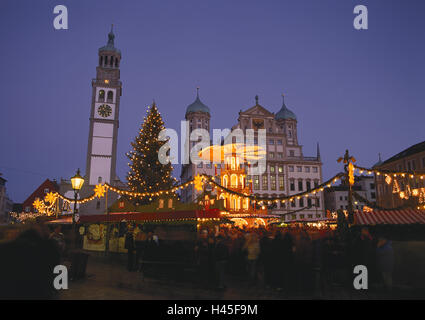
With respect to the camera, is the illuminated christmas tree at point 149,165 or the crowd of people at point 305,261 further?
the illuminated christmas tree at point 149,165

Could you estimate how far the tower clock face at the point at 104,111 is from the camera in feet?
158

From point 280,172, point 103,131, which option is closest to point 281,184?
point 280,172

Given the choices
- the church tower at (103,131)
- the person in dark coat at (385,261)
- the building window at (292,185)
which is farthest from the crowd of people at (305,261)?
the building window at (292,185)

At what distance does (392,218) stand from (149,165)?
2159 centimetres

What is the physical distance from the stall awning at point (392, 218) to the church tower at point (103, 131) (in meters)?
39.6

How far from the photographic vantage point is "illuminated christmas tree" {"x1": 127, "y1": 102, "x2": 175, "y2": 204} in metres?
27.9

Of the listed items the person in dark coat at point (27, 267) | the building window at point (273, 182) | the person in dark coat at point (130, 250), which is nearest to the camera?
the person in dark coat at point (27, 267)

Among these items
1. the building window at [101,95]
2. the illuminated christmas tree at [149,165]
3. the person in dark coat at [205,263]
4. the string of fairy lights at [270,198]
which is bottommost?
the person in dark coat at [205,263]

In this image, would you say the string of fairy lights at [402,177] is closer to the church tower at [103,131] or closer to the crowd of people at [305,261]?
the crowd of people at [305,261]

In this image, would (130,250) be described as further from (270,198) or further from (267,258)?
(270,198)

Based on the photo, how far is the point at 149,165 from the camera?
28438mm

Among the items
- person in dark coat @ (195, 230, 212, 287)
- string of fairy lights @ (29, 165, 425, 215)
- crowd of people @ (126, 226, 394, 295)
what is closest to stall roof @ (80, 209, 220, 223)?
string of fairy lights @ (29, 165, 425, 215)
